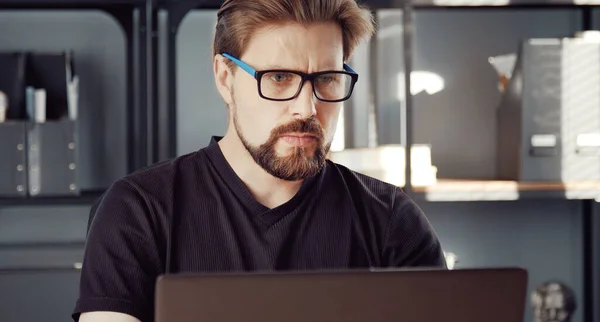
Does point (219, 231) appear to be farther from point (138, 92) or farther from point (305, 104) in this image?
A: point (138, 92)

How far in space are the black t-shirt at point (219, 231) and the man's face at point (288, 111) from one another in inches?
2.5

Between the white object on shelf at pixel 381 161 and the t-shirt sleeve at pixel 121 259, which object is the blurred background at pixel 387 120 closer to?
the white object on shelf at pixel 381 161

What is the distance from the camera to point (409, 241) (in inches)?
55.7

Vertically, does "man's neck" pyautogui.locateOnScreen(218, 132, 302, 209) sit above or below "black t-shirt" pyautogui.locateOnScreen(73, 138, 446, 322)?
above

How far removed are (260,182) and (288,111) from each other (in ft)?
0.44

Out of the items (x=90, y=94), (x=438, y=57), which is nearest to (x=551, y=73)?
(x=438, y=57)

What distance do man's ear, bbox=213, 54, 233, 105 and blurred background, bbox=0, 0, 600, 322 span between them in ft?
2.45

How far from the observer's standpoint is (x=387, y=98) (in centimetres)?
261

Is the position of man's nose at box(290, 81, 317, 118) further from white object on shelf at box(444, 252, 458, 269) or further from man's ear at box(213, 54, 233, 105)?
white object on shelf at box(444, 252, 458, 269)

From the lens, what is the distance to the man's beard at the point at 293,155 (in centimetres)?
133

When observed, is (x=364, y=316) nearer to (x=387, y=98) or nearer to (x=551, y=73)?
(x=551, y=73)

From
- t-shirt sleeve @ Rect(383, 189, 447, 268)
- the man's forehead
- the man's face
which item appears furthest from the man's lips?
t-shirt sleeve @ Rect(383, 189, 447, 268)

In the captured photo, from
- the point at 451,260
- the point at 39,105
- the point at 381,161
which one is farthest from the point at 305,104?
the point at 451,260

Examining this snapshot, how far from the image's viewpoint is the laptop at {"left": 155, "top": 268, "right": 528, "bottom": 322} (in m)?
0.75
